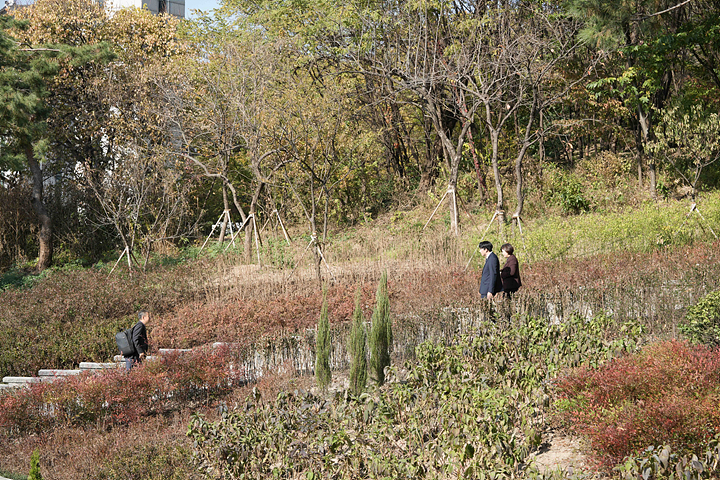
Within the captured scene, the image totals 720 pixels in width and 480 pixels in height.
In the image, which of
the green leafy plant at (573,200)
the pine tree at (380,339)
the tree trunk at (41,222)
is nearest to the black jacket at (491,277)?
the pine tree at (380,339)

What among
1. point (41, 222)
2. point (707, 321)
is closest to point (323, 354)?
point (707, 321)

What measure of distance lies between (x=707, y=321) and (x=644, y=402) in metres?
2.13

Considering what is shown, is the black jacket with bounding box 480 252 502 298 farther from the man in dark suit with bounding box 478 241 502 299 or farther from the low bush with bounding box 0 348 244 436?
the low bush with bounding box 0 348 244 436

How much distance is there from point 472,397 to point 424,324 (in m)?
2.85

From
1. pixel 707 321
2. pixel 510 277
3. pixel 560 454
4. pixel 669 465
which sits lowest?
pixel 560 454

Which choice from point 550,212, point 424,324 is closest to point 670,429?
point 424,324

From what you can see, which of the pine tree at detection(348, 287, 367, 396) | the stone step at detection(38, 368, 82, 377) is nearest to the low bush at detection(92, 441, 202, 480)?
the pine tree at detection(348, 287, 367, 396)

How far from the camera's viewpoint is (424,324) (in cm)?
820

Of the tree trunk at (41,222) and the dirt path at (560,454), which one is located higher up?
the tree trunk at (41,222)

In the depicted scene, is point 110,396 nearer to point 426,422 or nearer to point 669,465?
point 426,422

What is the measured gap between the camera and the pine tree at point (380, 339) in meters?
6.90

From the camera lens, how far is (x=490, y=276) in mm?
8562

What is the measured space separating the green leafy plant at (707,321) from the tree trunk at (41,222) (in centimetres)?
1609

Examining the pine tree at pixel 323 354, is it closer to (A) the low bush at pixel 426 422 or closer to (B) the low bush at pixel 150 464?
(A) the low bush at pixel 426 422
